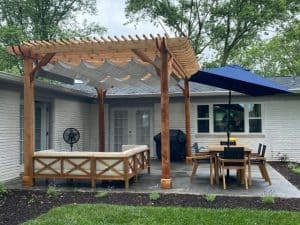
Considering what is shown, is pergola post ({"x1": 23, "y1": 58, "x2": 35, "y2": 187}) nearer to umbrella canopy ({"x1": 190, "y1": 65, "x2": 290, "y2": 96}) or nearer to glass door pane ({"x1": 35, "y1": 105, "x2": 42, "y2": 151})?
glass door pane ({"x1": 35, "y1": 105, "x2": 42, "y2": 151})

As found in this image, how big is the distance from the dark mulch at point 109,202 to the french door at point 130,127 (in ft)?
24.1

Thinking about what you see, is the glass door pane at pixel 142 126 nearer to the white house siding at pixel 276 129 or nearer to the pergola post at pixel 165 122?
the white house siding at pixel 276 129

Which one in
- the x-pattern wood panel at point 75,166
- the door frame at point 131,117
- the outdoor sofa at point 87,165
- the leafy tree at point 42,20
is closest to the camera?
the outdoor sofa at point 87,165

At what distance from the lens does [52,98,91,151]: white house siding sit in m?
11.8

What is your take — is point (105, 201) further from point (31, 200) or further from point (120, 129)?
point (120, 129)

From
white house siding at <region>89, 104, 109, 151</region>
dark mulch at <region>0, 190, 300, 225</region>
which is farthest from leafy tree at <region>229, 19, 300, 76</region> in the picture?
dark mulch at <region>0, 190, 300, 225</region>

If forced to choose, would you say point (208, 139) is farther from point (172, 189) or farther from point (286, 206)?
point (286, 206)

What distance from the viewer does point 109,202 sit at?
6449 mm

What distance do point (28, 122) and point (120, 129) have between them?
6.76 metres

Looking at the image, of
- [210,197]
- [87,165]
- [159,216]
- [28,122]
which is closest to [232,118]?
[87,165]

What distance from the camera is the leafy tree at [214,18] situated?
74.2 feet

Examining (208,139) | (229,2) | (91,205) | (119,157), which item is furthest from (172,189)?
(229,2)

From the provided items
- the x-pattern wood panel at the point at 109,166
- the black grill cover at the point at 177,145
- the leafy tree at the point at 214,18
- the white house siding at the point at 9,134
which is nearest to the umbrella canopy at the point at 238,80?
the x-pattern wood panel at the point at 109,166

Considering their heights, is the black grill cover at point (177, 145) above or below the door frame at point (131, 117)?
below
